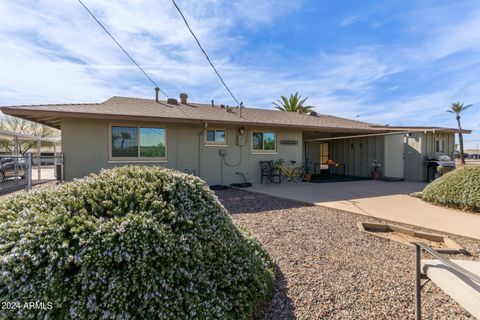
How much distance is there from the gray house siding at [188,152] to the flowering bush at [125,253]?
666cm

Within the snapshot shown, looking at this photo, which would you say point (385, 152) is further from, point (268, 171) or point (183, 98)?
point (183, 98)

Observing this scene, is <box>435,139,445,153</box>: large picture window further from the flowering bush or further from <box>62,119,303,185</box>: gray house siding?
the flowering bush

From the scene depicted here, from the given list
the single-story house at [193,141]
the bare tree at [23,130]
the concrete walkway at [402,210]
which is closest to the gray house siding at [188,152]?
the single-story house at [193,141]

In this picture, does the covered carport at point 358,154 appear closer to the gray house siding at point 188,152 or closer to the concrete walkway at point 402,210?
the gray house siding at point 188,152

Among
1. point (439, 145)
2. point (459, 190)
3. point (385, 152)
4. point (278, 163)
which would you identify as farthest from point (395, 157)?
point (459, 190)

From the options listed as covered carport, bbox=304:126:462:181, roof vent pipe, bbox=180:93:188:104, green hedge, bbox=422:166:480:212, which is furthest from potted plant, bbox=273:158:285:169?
roof vent pipe, bbox=180:93:188:104

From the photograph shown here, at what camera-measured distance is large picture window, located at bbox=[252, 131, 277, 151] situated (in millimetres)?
10203

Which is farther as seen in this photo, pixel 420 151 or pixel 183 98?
pixel 183 98

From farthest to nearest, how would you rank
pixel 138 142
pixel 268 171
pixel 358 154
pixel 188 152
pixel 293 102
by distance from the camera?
pixel 293 102 < pixel 358 154 < pixel 268 171 < pixel 188 152 < pixel 138 142

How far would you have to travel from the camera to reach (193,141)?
910 cm

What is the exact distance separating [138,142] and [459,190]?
9351mm

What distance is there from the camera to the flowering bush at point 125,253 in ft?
4.61

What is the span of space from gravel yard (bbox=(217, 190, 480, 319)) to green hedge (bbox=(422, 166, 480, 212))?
2.45 metres

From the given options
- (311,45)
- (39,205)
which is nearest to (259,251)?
(39,205)
